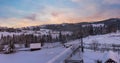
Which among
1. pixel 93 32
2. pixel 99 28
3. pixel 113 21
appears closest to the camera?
pixel 93 32

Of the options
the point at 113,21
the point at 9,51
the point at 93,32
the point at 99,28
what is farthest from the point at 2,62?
the point at 113,21

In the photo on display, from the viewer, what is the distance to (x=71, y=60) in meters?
16.7

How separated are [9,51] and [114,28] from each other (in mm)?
109143

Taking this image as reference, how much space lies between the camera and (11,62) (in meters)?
21.9

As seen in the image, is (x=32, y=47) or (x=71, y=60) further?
(x=32, y=47)

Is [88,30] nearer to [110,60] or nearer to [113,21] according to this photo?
[113,21]

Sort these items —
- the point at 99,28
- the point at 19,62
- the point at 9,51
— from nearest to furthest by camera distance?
the point at 19,62 → the point at 9,51 → the point at 99,28

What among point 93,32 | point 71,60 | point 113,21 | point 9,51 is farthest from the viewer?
point 113,21

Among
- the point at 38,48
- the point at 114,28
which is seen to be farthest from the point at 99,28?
the point at 38,48

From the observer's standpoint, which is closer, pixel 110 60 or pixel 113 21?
pixel 110 60

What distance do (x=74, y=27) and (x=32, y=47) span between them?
344 ft

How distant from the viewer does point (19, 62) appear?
2127 centimetres

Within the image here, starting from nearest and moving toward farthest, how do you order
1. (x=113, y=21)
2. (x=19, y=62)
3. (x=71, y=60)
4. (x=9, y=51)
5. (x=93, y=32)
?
(x=71, y=60) < (x=19, y=62) < (x=9, y=51) < (x=93, y=32) < (x=113, y=21)

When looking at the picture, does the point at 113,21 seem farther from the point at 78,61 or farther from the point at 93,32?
the point at 78,61
